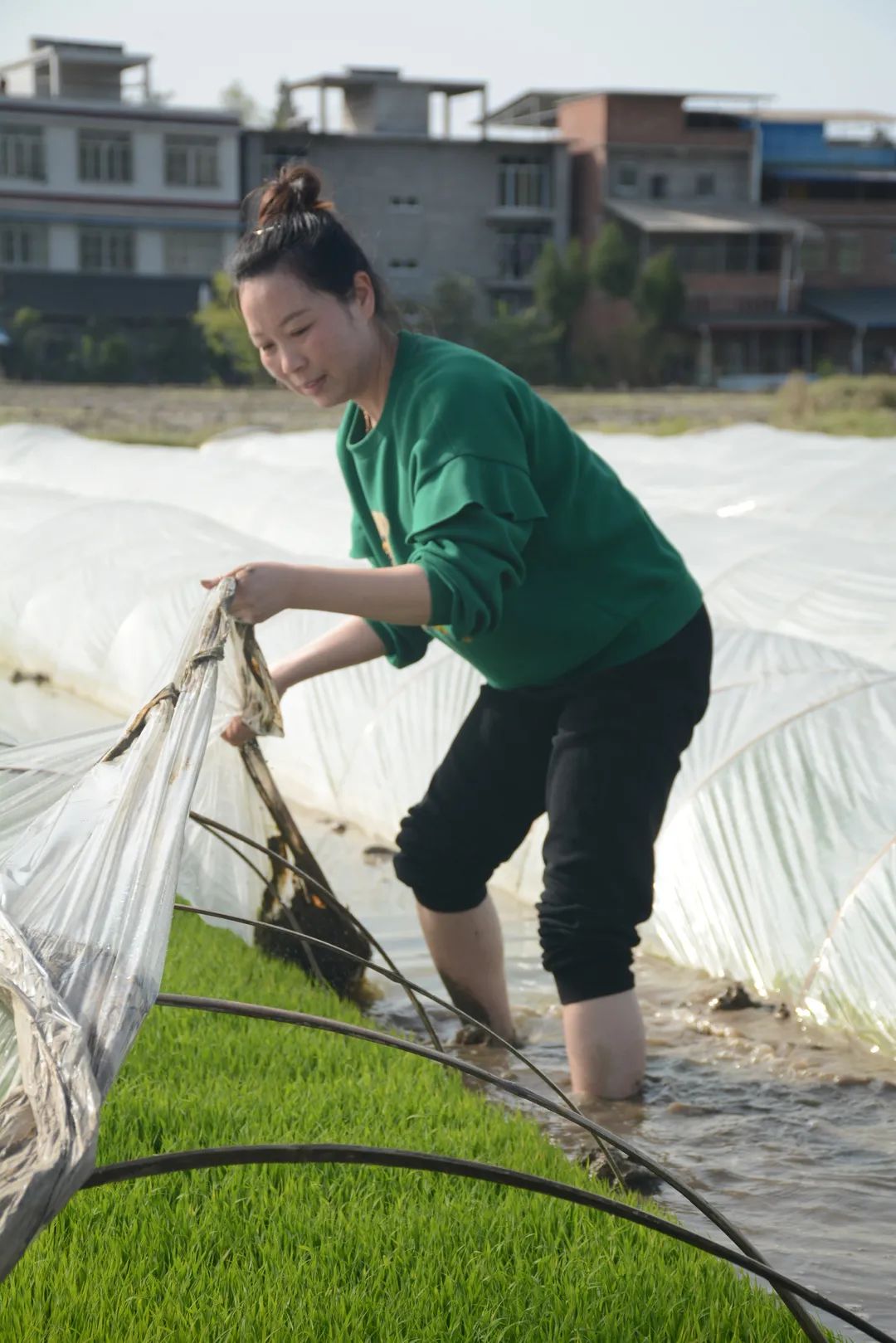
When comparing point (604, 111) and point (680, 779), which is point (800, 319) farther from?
point (680, 779)

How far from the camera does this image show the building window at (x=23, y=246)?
3384 cm

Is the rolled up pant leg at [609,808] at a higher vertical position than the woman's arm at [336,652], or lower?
lower

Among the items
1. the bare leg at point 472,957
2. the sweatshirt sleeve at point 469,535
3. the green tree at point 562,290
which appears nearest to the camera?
the sweatshirt sleeve at point 469,535

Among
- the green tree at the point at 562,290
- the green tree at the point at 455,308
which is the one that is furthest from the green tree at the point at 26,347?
the green tree at the point at 562,290

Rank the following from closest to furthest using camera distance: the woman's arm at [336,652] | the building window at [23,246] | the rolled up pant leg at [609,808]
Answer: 1. the rolled up pant leg at [609,808]
2. the woman's arm at [336,652]
3. the building window at [23,246]

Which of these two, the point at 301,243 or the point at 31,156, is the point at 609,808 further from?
the point at 31,156

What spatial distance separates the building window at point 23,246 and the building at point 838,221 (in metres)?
17.3

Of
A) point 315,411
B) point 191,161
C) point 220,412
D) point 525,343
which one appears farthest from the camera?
point 191,161

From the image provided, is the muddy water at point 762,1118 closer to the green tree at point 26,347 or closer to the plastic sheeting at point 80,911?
the plastic sheeting at point 80,911

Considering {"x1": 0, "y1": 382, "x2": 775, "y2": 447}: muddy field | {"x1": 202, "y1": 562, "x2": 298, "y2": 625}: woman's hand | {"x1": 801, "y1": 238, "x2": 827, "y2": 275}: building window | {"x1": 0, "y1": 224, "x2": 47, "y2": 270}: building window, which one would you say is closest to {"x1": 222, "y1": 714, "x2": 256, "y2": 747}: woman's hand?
{"x1": 202, "y1": 562, "x2": 298, "y2": 625}: woman's hand

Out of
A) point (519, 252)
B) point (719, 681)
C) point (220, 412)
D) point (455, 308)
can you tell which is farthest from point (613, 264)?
point (719, 681)

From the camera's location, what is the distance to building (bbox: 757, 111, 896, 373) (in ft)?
120

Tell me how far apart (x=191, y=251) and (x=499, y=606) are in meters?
34.4

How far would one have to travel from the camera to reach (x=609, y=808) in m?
2.36
